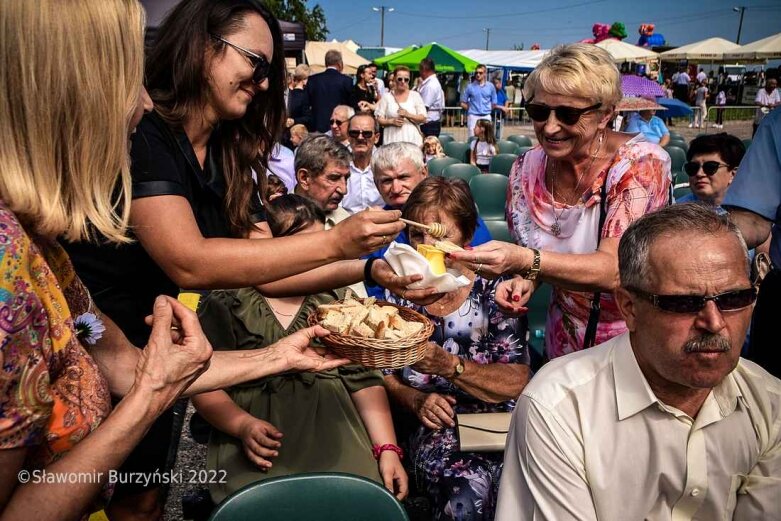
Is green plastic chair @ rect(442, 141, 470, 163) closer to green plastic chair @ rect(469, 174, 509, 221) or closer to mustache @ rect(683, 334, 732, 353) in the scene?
green plastic chair @ rect(469, 174, 509, 221)

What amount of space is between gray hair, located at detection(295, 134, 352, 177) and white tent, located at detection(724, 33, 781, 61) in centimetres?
2507

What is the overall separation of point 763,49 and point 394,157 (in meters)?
26.1

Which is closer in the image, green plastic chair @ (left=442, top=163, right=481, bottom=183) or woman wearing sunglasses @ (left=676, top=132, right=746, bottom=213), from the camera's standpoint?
woman wearing sunglasses @ (left=676, top=132, right=746, bottom=213)

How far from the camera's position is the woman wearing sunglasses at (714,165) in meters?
4.87

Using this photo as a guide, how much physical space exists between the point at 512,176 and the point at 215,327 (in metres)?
1.68

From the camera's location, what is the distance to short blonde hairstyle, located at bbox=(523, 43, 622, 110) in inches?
104

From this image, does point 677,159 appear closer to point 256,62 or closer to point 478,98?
point 478,98

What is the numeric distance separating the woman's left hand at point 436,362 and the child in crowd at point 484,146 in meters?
7.60

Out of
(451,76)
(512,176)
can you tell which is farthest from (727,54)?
(512,176)

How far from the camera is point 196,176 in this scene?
7.96ft

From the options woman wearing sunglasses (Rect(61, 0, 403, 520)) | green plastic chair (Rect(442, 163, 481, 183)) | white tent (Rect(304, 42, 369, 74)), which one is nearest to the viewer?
woman wearing sunglasses (Rect(61, 0, 403, 520))

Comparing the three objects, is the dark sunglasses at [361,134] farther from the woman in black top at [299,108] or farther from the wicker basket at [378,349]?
the wicker basket at [378,349]

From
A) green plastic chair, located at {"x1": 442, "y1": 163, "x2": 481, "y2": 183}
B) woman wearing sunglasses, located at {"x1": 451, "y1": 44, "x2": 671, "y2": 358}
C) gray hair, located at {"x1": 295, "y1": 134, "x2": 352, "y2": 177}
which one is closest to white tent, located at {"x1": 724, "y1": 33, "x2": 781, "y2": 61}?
green plastic chair, located at {"x1": 442, "y1": 163, "x2": 481, "y2": 183}

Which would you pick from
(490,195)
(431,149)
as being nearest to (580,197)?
(490,195)
